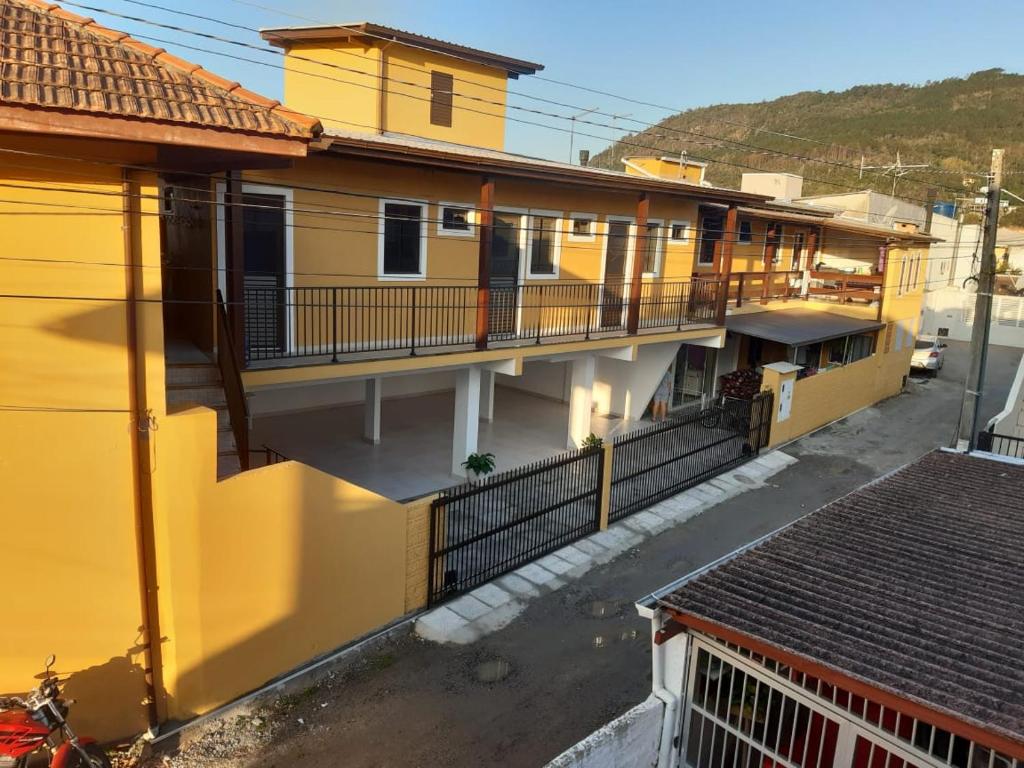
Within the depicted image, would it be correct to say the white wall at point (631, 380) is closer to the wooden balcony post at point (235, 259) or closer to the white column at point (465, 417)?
the white column at point (465, 417)

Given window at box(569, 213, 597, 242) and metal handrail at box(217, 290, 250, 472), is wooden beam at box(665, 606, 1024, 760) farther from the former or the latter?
window at box(569, 213, 597, 242)

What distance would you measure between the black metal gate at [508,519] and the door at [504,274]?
3428 millimetres

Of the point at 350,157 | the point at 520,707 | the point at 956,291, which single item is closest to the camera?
the point at 520,707

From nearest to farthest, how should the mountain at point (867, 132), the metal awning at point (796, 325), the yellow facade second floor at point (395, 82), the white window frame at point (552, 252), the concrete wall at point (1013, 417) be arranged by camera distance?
the white window frame at point (552, 252) → the yellow facade second floor at point (395, 82) → the concrete wall at point (1013, 417) → the metal awning at point (796, 325) → the mountain at point (867, 132)

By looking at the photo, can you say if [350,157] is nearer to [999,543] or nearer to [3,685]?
[3,685]

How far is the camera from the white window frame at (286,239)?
976 centimetres

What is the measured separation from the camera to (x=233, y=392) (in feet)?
26.3

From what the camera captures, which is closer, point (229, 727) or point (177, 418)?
point (177, 418)

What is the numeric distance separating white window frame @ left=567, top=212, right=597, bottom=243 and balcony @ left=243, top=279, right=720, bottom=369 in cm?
104

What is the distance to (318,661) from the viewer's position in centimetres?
789

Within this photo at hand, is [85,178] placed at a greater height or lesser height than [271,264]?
greater

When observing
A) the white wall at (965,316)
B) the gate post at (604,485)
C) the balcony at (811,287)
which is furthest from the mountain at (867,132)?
the gate post at (604,485)

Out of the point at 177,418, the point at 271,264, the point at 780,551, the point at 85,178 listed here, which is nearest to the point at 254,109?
the point at 85,178

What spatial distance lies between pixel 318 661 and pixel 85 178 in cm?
523
